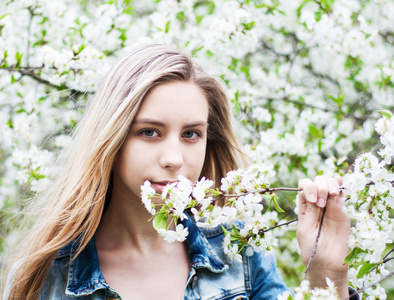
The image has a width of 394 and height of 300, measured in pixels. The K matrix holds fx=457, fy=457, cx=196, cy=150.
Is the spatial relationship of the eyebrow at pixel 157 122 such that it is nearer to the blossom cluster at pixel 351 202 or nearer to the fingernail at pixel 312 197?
the blossom cluster at pixel 351 202

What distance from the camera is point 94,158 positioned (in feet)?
5.55

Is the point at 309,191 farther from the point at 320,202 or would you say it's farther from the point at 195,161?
the point at 195,161

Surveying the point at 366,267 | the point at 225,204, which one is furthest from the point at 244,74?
the point at 366,267

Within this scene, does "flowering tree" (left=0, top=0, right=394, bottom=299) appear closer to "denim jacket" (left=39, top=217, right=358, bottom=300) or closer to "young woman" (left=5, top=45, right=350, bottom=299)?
"denim jacket" (left=39, top=217, right=358, bottom=300)

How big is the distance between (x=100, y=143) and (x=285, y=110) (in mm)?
2053

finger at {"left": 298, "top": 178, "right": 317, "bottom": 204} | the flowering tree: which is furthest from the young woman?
the flowering tree

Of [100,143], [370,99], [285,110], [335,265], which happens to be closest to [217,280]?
[335,265]

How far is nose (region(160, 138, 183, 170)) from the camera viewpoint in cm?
153

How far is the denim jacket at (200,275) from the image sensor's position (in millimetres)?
1729

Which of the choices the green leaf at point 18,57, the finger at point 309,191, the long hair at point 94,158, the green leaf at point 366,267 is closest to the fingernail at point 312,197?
the finger at point 309,191

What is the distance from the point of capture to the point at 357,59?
3211 millimetres

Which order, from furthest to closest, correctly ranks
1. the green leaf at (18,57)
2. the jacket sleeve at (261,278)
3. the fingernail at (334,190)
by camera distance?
the green leaf at (18,57) → the jacket sleeve at (261,278) → the fingernail at (334,190)

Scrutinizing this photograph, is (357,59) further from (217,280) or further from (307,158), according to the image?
(217,280)

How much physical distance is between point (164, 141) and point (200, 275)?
613mm
